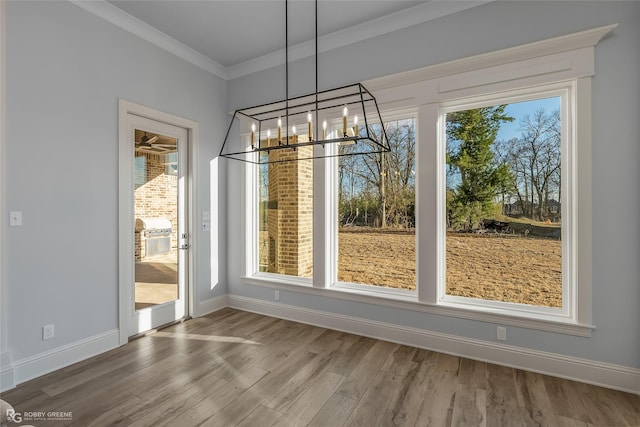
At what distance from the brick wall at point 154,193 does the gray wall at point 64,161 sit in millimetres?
286

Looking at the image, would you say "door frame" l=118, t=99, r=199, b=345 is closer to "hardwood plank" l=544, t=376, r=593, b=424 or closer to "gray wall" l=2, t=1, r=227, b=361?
"gray wall" l=2, t=1, r=227, b=361

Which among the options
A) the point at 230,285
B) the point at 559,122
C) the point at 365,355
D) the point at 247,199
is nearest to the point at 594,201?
the point at 559,122

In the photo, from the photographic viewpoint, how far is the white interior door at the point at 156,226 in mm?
3170

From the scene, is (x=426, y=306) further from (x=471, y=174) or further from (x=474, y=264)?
(x=471, y=174)

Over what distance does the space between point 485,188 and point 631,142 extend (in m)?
0.98

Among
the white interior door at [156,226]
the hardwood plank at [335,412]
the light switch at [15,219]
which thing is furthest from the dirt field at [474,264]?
the light switch at [15,219]

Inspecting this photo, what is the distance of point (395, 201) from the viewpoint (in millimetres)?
3217

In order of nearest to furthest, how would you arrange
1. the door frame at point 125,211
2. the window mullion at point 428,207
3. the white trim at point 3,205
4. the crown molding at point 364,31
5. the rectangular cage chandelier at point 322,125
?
the white trim at point 3,205 < the crown molding at point 364,31 < the window mullion at point 428,207 < the door frame at point 125,211 < the rectangular cage chandelier at point 322,125

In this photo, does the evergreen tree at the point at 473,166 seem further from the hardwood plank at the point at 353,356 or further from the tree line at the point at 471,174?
the hardwood plank at the point at 353,356

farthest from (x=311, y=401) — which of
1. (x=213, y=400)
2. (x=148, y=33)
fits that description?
(x=148, y=33)

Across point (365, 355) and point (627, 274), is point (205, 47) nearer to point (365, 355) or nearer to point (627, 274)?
point (365, 355)

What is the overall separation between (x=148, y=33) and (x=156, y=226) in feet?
6.53

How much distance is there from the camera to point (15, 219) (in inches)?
91.0

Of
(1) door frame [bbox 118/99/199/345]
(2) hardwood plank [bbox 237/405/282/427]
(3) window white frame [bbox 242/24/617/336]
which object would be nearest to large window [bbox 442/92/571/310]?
(3) window white frame [bbox 242/24/617/336]
